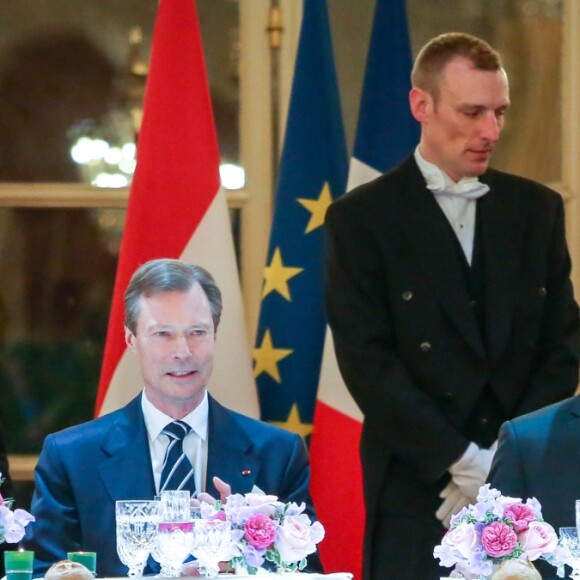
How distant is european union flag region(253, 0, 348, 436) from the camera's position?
4910 millimetres

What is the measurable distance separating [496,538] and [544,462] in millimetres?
588

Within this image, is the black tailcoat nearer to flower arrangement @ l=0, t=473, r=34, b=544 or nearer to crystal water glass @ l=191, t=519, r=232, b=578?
crystal water glass @ l=191, t=519, r=232, b=578

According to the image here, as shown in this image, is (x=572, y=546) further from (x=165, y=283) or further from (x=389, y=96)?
(x=389, y=96)

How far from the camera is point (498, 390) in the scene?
4.01 m

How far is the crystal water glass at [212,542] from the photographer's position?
2846 mm

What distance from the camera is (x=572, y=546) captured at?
275 cm

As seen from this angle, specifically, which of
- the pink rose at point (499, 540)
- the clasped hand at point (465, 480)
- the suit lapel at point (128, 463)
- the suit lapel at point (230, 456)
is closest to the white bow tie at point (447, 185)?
the clasped hand at point (465, 480)

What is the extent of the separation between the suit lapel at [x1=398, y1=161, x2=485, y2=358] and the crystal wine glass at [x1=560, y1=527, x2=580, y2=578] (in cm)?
126

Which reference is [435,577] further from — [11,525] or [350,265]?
[11,525]

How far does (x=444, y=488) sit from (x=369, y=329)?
440mm

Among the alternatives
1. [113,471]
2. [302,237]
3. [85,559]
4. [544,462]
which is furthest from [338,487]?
[85,559]

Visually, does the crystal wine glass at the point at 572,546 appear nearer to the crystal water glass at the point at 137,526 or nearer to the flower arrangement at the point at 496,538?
the flower arrangement at the point at 496,538

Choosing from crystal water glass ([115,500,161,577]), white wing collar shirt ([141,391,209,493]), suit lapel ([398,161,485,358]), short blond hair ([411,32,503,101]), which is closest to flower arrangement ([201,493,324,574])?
crystal water glass ([115,500,161,577])

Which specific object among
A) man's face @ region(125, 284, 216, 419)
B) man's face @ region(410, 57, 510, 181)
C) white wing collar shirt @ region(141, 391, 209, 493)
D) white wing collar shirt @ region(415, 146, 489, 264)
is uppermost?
man's face @ region(410, 57, 510, 181)
